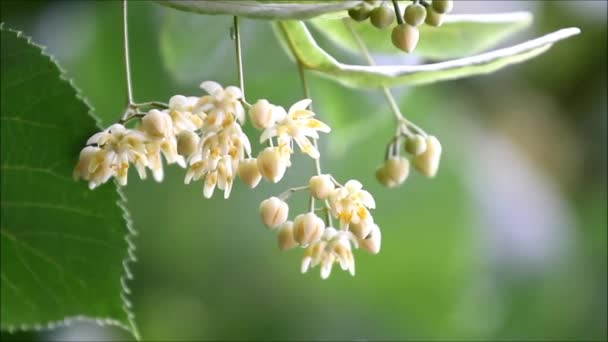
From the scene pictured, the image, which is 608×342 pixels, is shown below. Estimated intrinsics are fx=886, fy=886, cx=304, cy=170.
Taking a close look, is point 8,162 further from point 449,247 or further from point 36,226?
point 449,247

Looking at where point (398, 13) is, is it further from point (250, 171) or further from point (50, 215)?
point (50, 215)

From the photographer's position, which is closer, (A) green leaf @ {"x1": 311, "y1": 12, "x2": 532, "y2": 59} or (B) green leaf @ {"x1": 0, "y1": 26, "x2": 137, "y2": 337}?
(B) green leaf @ {"x1": 0, "y1": 26, "x2": 137, "y2": 337}

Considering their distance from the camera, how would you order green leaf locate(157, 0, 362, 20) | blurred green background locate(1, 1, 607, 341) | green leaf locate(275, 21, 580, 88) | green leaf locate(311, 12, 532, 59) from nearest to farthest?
green leaf locate(157, 0, 362, 20), green leaf locate(275, 21, 580, 88), green leaf locate(311, 12, 532, 59), blurred green background locate(1, 1, 607, 341)

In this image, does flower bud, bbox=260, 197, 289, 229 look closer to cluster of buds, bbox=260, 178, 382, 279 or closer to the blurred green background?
cluster of buds, bbox=260, 178, 382, 279

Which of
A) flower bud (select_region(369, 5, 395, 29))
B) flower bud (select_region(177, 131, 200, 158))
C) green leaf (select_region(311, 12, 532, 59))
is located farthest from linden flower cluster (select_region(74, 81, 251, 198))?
green leaf (select_region(311, 12, 532, 59))

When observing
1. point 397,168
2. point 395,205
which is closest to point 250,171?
point 397,168

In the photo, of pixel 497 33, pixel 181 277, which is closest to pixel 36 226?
pixel 497 33

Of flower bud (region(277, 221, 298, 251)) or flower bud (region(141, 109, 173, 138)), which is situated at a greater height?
flower bud (region(141, 109, 173, 138))
